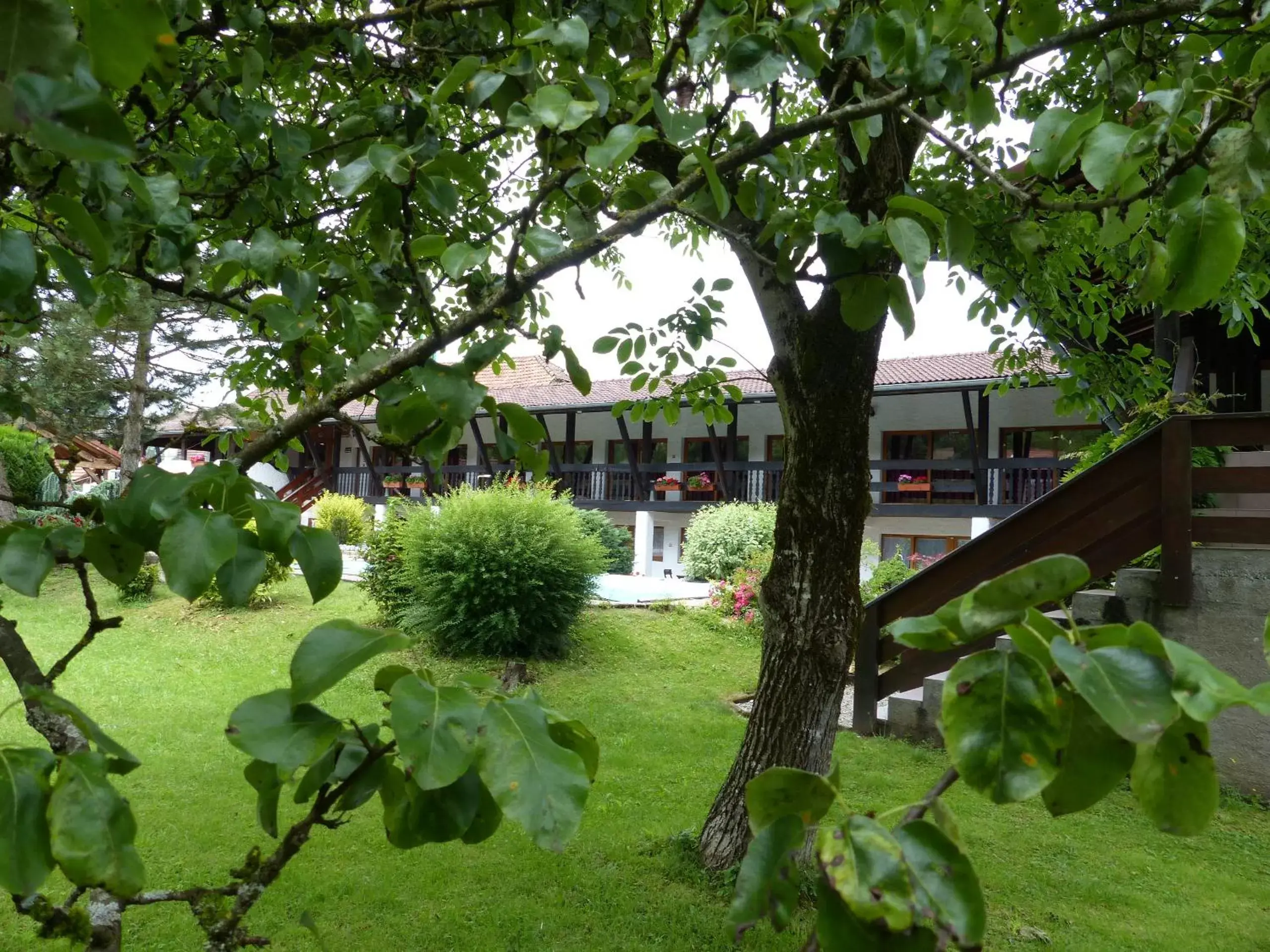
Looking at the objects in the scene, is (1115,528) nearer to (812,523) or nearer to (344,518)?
(812,523)

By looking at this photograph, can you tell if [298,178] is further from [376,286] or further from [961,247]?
[961,247]

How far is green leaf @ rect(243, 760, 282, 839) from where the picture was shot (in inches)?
30.4

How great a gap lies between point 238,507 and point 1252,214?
4.85 meters

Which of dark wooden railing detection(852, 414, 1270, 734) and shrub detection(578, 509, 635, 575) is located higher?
dark wooden railing detection(852, 414, 1270, 734)

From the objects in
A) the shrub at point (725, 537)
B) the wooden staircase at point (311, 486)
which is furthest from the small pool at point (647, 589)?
the wooden staircase at point (311, 486)

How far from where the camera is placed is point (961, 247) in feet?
3.69

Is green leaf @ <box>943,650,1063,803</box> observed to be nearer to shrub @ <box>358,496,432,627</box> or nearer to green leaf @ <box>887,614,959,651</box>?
green leaf @ <box>887,614,959,651</box>

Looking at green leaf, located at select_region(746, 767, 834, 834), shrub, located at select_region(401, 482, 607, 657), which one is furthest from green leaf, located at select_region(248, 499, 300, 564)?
shrub, located at select_region(401, 482, 607, 657)

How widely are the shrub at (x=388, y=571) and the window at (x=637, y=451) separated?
10.1 metres

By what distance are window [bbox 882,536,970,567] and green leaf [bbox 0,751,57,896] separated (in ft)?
56.3

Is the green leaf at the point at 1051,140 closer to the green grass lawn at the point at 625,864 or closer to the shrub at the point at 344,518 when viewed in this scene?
the green grass lawn at the point at 625,864

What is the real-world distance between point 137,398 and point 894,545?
50.5ft

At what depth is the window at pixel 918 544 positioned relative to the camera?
16844 mm

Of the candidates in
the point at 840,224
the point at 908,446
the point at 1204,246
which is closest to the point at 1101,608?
the point at 840,224
